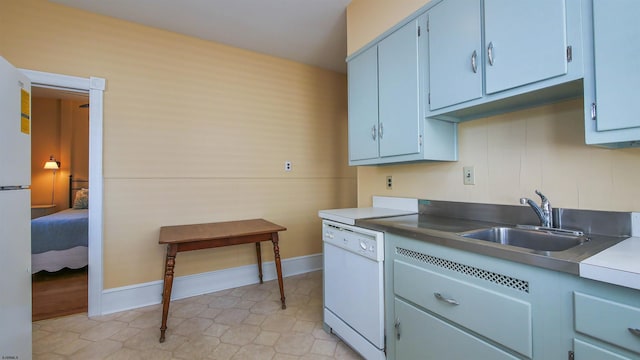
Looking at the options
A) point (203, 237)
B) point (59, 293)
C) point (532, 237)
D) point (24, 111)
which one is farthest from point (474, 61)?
point (59, 293)

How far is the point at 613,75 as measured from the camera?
95cm

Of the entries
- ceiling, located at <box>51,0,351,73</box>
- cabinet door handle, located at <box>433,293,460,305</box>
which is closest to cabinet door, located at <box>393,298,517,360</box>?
cabinet door handle, located at <box>433,293,460,305</box>

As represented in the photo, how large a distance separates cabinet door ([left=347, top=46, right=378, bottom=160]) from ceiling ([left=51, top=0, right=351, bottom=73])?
0.67 meters

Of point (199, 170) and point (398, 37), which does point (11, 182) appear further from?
point (398, 37)

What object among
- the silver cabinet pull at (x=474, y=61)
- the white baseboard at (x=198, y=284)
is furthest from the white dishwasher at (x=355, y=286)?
the white baseboard at (x=198, y=284)

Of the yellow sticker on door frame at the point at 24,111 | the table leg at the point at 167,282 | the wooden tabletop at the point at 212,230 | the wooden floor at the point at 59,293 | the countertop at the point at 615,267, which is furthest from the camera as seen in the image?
the wooden floor at the point at 59,293

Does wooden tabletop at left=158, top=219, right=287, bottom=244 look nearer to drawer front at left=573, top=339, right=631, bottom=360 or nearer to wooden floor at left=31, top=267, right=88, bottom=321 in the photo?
wooden floor at left=31, top=267, right=88, bottom=321

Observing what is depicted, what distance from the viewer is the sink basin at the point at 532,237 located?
1.22 meters

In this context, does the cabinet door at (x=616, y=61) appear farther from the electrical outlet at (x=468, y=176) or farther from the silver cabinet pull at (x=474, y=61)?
the electrical outlet at (x=468, y=176)

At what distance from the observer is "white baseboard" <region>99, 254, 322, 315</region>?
2.48 metres

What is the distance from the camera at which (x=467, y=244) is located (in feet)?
3.69

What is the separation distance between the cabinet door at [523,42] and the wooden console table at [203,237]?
76.1 inches

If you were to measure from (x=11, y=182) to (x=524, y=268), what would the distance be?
233 centimetres

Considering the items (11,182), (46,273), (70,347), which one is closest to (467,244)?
(11,182)
